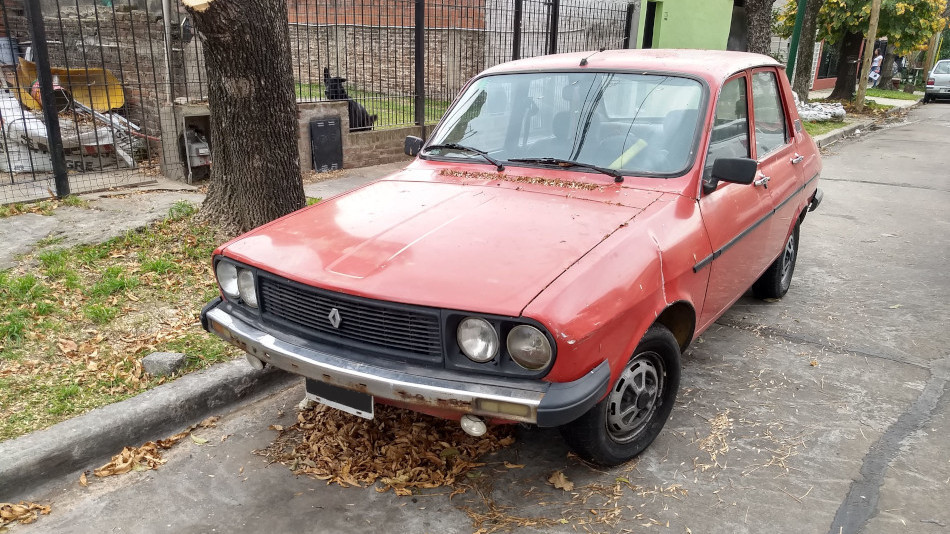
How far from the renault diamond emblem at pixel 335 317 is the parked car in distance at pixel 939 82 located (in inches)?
1123

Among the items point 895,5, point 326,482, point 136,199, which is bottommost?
point 326,482

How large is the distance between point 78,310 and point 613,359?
3.48 m

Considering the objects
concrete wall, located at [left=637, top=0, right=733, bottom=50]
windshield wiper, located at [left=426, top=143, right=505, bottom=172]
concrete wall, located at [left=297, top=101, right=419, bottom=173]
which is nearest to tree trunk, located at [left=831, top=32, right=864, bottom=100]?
concrete wall, located at [left=637, top=0, right=733, bottom=50]

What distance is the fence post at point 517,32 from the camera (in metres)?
11.2

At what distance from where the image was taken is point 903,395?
12.8ft

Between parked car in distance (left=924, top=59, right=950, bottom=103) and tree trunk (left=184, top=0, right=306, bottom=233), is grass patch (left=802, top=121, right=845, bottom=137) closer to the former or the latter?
parked car in distance (left=924, top=59, right=950, bottom=103)

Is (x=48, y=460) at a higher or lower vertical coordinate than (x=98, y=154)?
lower

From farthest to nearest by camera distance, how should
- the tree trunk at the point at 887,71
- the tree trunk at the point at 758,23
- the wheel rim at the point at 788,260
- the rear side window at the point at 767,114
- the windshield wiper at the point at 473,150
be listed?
the tree trunk at the point at 887,71 → the tree trunk at the point at 758,23 → the wheel rim at the point at 788,260 → the rear side window at the point at 767,114 → the windshield wiper at the point at 473,150

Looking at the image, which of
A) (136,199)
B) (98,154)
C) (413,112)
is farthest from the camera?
(413,112)

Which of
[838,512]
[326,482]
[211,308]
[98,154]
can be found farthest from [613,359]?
[98,154]

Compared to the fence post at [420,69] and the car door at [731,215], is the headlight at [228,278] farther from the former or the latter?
the fence post at [420,69]

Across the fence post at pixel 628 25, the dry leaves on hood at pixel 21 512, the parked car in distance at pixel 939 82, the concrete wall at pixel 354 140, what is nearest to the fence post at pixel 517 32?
the concrete wall at pixel 354 140

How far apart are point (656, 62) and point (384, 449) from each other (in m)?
2.60

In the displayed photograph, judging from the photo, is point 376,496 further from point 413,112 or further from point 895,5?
point 895,5
